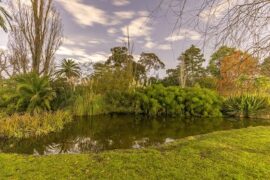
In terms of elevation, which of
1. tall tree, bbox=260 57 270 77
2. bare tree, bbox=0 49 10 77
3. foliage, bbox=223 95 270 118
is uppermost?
bare tree, bbox=0 49 10 77

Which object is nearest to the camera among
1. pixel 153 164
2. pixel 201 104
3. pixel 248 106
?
pixel 153 164

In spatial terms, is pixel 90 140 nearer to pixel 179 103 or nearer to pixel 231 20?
pixel 231 20

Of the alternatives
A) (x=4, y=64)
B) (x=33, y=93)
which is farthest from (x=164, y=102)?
(x=4, y=64)

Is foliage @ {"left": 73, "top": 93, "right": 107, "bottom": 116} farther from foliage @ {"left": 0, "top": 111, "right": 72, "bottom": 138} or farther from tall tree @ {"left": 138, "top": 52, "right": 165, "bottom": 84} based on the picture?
tall tree @ {"left": 138, "top": 52, "right": 165, "bottom": 84}

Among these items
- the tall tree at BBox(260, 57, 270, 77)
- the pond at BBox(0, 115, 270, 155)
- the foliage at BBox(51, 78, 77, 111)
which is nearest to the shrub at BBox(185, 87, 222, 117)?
the pond at BBox(0, 115, 270, 155)

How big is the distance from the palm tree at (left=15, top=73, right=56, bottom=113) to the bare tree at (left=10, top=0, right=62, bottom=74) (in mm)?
2593

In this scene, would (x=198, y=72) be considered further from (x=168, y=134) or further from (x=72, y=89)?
(x=168, y=134)

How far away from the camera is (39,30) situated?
12086 millimetres

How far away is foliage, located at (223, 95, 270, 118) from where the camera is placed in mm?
10492

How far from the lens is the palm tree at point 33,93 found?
8477 mm

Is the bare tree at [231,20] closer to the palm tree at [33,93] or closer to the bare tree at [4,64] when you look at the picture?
the palm tree at [33,93]

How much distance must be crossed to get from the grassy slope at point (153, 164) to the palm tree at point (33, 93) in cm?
529

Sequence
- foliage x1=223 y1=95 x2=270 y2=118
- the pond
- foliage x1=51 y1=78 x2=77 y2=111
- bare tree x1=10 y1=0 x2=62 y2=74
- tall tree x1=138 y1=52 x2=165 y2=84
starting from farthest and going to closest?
1. tall tree x1=138 y1=52 x2=165 y2=84
2. bare tree x1=10 y1=0 x2=62 y2=74
3. foliage x1=223 y1=95 x2=270 y2=118
4. foliage x1=51 y1=78 x2=77 y2=111
5. the pond

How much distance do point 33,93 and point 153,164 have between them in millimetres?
7217
